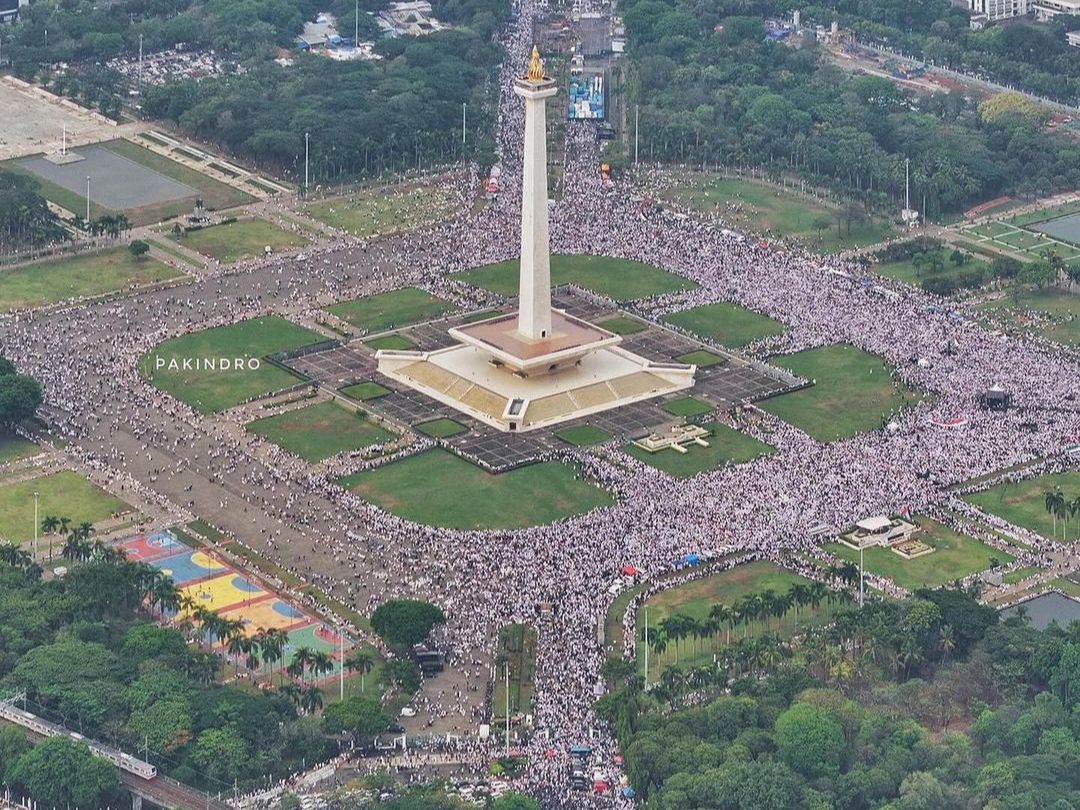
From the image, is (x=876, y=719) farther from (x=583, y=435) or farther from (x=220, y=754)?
(x=583, y=435)

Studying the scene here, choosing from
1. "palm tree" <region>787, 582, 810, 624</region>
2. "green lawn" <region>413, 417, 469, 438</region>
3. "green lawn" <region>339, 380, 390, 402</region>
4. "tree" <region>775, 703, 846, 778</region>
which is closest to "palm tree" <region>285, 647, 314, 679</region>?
"tree" <region>775, 703, 846, 778</region>

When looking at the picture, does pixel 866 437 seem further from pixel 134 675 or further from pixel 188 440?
pixel 134 675

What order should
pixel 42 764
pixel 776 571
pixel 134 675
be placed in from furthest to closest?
pixel 776 571
pixel 134 675
pixel 42 764

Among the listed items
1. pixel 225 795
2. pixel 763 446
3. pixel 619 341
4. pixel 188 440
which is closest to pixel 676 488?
pixel 763 446

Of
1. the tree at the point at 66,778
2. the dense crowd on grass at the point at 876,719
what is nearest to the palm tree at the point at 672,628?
the dense crowd on grass at the point at 876,719

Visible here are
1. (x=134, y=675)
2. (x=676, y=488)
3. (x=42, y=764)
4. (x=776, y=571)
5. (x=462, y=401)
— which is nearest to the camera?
(x=42, y=764)

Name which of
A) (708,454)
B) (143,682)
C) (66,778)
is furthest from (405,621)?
(708,454)
